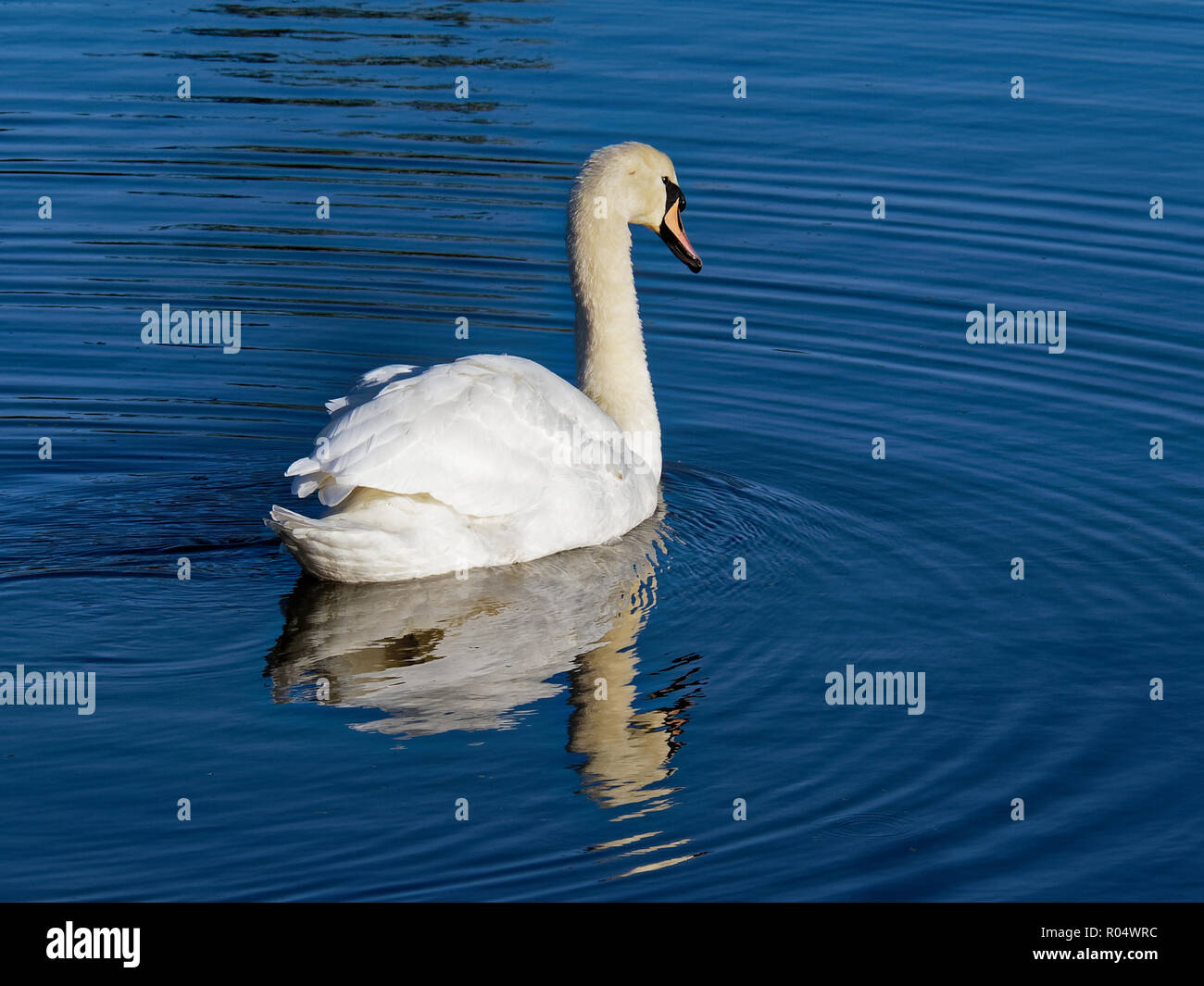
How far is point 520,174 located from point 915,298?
4.17 meters

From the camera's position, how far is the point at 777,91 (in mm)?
19109

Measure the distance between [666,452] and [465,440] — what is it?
271 centimetres

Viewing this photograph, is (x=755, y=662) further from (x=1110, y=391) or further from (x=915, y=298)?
(x=915, y=298)

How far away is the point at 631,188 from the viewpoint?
12.1 m

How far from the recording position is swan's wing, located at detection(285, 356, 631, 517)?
9.70 meters

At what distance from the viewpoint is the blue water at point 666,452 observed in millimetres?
7695

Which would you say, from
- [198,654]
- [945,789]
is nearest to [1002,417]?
[945,789]

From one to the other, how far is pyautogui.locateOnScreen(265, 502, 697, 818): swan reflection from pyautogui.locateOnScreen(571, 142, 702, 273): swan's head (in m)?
2.52

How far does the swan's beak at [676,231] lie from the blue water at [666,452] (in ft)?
3.44
